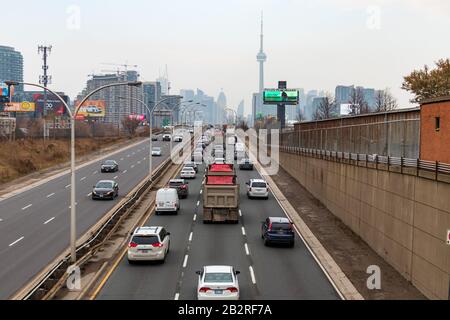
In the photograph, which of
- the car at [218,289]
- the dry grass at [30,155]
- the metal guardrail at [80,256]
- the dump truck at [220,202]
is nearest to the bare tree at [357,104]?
the dry grass at [30,155]

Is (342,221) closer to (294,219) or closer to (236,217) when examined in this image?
(294,219)

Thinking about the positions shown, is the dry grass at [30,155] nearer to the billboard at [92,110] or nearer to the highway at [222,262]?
the highway at [222,262]

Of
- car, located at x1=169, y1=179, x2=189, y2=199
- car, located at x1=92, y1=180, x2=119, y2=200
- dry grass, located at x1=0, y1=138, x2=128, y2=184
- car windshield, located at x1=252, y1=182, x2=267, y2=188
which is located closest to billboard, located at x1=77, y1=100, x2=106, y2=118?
dry grass, located at x1=0, y1=138, x2=128, y2=184

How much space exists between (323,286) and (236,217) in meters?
15.0

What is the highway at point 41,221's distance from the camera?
25.7 meters

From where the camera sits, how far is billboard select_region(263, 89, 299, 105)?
125812 millimetres

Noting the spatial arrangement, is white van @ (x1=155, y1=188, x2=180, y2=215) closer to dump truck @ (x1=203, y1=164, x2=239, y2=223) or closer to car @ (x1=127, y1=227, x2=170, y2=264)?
dump truck @ (x1=203, y1=164, x2=239, y2=223)

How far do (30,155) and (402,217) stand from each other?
62.3m

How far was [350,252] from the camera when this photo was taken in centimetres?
2992

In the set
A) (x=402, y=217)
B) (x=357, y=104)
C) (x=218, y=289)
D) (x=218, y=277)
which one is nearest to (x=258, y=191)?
(x=402, y=217)

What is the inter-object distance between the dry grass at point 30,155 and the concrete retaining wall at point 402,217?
36.9 metres

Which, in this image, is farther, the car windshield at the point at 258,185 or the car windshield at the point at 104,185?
the car windshield at the point at 258,185

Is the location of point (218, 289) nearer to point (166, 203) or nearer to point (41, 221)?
point (166, 203)
